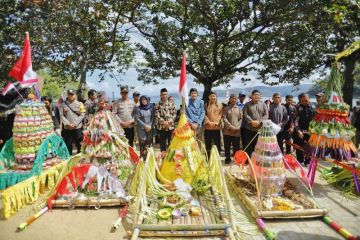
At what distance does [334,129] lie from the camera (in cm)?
585

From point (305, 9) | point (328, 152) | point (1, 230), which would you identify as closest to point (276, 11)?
point (305, 9)

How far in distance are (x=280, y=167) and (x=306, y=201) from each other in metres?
0.61

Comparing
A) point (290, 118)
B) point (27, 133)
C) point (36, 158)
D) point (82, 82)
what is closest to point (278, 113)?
point (290, 118)

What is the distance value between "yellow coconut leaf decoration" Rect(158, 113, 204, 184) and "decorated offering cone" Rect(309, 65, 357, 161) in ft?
6.77

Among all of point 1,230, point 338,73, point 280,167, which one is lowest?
point 1,230

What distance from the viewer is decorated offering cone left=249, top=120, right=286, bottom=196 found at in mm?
5176

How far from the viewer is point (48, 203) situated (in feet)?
16.4

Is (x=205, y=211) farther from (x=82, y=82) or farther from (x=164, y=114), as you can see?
(x=82, y=82)

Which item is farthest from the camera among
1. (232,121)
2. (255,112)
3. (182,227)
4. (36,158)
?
(232,121)

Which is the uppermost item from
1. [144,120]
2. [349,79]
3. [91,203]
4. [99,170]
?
[349,79]

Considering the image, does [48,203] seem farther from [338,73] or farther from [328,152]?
[338,73]

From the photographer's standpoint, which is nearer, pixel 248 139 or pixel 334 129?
pixel 334 129

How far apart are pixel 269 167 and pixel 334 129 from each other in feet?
5.06

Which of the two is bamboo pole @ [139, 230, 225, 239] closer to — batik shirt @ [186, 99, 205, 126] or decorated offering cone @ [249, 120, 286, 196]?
decorated offering cone @ [249, 120, 286, 196]
